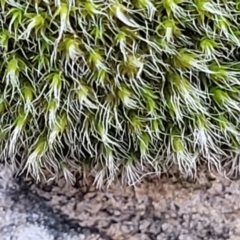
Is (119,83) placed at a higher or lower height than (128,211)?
higher

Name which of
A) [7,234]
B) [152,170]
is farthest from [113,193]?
[7,234]

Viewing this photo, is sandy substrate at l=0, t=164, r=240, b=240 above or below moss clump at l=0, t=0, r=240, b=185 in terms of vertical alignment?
below

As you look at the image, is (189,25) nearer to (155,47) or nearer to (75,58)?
(155,47)

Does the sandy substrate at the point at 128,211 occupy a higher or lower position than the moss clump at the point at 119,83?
lower
